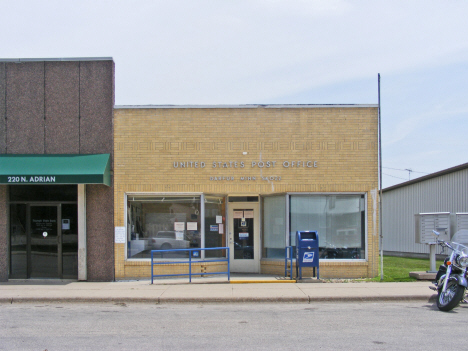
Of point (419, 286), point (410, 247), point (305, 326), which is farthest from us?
point (410, 247)

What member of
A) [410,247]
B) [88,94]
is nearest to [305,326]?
[88,94]

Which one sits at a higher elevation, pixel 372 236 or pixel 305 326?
pixel 372 236

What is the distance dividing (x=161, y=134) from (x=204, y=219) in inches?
107

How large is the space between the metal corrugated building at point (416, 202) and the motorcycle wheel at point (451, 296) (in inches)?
446

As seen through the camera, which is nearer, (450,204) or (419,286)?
(419,286)

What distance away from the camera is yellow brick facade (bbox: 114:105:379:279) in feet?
43.4

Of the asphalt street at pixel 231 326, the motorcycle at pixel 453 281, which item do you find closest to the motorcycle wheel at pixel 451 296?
the motorcycle at pixel 453 281

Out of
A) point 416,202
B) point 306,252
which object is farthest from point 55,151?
point 416,202

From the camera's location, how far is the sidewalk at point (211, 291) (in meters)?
10.4

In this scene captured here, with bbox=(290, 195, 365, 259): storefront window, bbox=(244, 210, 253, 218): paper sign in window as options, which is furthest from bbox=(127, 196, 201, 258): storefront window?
bbox=(290, 195, 365, 259): storefront window

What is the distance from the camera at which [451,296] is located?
361 inches

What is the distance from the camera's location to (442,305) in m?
9.28

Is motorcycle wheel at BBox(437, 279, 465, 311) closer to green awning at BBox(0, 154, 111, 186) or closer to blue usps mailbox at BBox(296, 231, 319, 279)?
blue usps mailbox at BBox(296, 231, 319, 279)

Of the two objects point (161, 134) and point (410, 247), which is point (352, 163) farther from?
point (410, 247)
